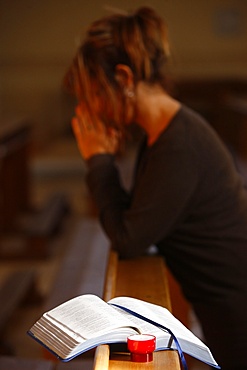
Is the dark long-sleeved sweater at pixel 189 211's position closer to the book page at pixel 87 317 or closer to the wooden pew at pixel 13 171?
the book page at pixel 87 317

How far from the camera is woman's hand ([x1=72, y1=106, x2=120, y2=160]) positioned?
244cm

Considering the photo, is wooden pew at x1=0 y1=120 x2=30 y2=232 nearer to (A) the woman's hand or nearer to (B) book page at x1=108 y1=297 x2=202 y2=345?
(A) the woman's hand

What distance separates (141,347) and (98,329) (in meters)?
0.09

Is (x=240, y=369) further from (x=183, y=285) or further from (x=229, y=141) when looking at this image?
(x=229, y=141)

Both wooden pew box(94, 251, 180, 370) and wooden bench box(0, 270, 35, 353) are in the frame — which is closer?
wooden pew box(94, 251, 180, 370)

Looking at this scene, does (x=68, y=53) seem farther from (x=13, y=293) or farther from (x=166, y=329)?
(x=166, y=329)

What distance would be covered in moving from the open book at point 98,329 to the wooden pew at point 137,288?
0.03 meters

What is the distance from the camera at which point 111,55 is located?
2.26 m

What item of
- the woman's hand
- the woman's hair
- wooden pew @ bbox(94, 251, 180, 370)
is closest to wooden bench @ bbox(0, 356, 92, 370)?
wooden pew @ bbox(94, 251, 180, 370)

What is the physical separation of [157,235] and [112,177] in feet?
0.89

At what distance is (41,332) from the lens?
5.18ft

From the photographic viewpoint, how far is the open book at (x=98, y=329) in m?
1.47

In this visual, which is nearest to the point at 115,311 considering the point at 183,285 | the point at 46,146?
the point at 183,285

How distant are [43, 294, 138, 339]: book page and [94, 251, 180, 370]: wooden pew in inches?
1.6
